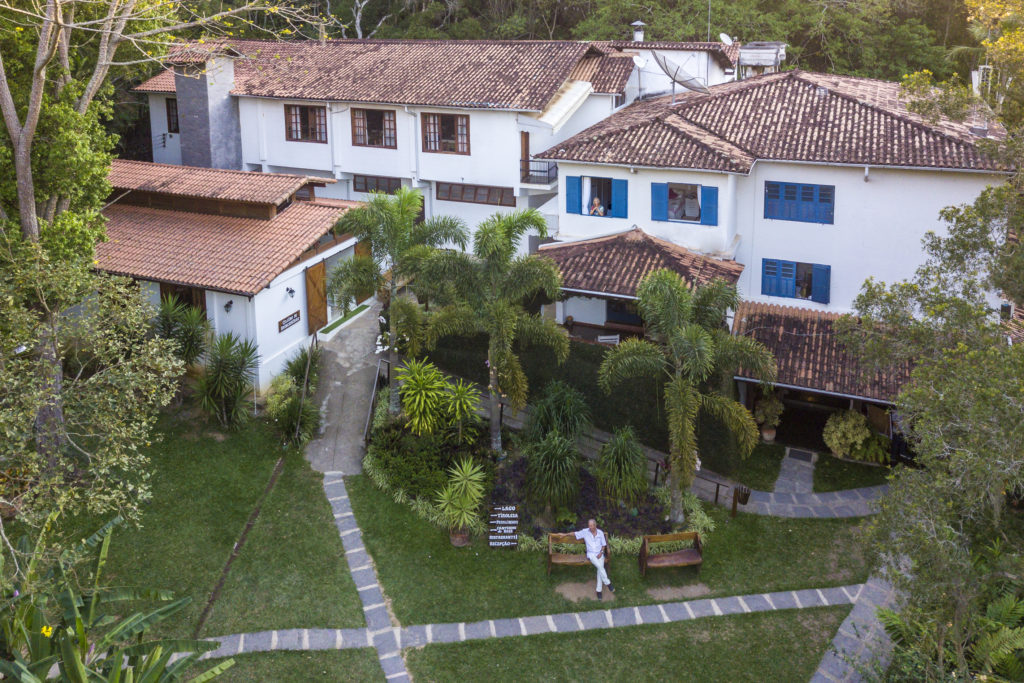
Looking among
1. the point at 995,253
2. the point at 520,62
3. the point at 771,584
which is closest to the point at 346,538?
the point at 771,584

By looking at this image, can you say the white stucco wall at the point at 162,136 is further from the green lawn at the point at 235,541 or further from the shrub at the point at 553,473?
the shrub at the point at 553,473

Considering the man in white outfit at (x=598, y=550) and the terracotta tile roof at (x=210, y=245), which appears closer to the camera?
the man in white outfit at (x=598, y=550)

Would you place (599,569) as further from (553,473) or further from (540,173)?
(540,173)

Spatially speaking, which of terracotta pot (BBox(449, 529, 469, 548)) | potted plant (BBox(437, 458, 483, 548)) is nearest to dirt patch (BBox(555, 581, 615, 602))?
terracotta pot (BBox(449, 529, 469, 548))

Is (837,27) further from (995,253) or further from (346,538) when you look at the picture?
(346,538)

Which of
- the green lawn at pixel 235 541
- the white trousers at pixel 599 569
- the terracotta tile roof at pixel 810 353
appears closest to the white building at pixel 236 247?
the green lawn at pixel 235 541

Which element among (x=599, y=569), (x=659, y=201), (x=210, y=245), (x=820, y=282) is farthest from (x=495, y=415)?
(x=820, y=282)

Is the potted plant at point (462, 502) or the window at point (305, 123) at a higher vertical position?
the window at point (305, 123)
